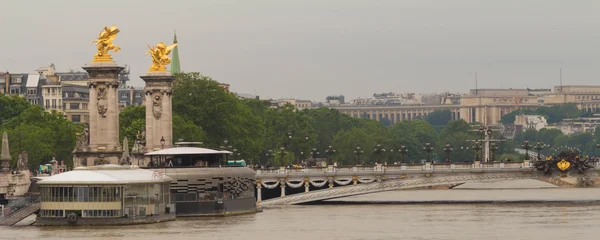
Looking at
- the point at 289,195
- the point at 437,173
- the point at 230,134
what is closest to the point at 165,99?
the point at 289,195

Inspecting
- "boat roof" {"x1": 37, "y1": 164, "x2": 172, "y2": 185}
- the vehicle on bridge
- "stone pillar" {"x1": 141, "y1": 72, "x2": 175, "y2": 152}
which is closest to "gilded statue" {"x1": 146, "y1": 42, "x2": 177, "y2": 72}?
"stone pillar" {"x1": 141, "y1": 72, "x2": 175, "y2": 152}

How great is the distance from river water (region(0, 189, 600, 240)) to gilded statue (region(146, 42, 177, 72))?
46.3ft

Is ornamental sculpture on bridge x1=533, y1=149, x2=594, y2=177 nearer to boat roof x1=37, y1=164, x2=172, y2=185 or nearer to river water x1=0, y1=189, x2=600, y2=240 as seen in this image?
river water x1=0, y1=189, x2=600, y2=240

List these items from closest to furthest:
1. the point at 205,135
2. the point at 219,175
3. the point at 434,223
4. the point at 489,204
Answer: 1. the point at 434,223
2. the point at 219,175
3. the point at 489,204
4. the point at 205,135

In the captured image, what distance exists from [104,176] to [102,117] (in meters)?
17.7

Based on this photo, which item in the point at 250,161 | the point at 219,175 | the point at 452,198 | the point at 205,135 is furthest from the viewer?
the point at 250,161

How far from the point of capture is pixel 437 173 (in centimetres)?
13700

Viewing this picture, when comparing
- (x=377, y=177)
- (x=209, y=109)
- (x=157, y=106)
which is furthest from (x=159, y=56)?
(x=209, y=109)

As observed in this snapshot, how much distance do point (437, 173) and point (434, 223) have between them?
26619 mm

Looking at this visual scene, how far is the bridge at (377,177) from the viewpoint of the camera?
137m

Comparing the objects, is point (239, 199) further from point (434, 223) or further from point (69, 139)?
point (69, 139)

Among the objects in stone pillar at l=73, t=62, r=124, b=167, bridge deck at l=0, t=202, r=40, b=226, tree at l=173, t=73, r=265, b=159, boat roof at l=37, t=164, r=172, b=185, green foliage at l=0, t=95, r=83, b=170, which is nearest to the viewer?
boat roof at l=37, t=164, r=172, b=185

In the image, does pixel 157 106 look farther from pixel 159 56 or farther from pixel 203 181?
pixel 203 181

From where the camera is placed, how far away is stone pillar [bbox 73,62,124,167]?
122 m
